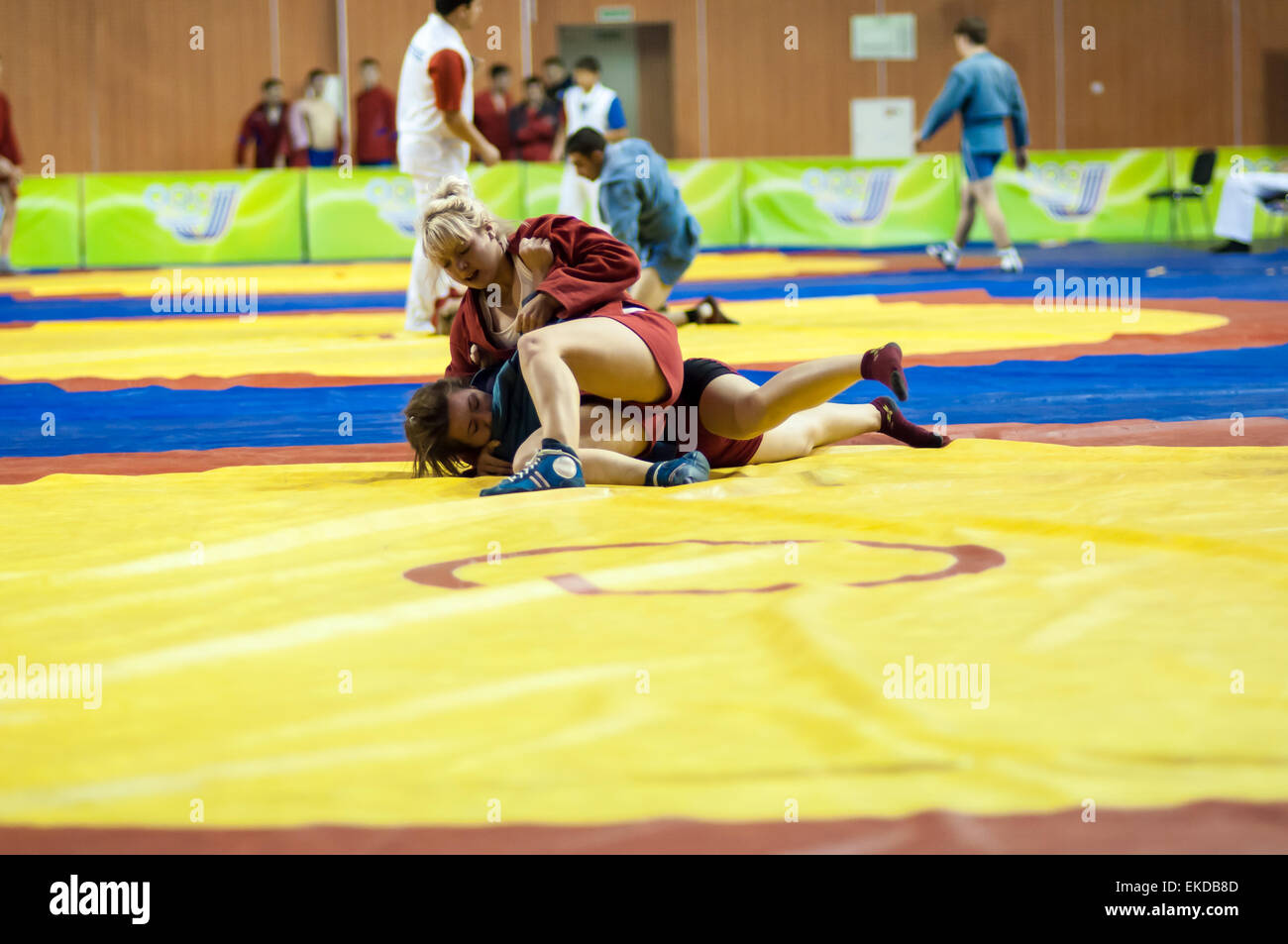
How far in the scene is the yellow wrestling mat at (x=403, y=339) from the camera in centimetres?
652

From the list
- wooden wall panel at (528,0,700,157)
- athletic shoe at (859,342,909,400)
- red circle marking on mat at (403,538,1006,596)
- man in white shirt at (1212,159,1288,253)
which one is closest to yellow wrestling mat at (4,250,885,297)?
man in white shirt at (1212,159,1288,253)

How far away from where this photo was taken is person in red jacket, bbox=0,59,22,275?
13758 mm

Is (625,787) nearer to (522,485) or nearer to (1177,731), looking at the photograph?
(1177,731)

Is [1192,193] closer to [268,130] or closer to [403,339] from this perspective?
[268,130]

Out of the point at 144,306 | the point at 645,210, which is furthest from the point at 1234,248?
the point at 144,306

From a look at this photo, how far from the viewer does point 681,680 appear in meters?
1.97

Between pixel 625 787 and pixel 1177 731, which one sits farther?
pixel 1177 731

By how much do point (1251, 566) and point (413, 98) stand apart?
243 inches

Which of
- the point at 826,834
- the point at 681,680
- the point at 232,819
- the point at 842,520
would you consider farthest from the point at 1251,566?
the point at 232,819

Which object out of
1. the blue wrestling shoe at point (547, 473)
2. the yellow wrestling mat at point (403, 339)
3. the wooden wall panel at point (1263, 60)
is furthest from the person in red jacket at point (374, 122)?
the blue wrestling shoe at point (547, 473)

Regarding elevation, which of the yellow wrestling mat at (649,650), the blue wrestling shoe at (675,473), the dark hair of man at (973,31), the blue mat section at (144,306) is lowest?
the yellow wrestling mat at (649,650)

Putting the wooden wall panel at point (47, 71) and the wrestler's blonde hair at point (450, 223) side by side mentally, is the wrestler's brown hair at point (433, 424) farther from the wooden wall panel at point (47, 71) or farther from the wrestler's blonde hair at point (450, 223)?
the wooden wall panel at point (47, 71)

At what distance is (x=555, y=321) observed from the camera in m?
3.72
